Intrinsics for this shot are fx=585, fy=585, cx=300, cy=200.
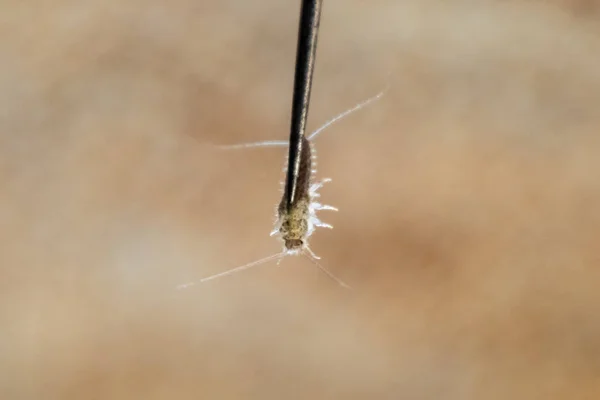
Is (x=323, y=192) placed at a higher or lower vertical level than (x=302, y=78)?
higher

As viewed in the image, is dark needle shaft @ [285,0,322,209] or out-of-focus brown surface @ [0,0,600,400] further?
out-of-focus brown surface @ [0,0,600,400]

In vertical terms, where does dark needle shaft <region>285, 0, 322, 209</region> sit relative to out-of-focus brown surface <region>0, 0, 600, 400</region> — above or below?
below

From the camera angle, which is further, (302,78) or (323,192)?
(323,192)

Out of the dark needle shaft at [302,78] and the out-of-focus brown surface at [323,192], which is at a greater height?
the out-of-focus brown surface at [323,192]

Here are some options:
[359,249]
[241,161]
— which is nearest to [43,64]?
[241,161]

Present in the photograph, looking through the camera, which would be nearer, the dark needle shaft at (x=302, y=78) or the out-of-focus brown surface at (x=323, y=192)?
the dark needle shaft at (x=302, y=78)
